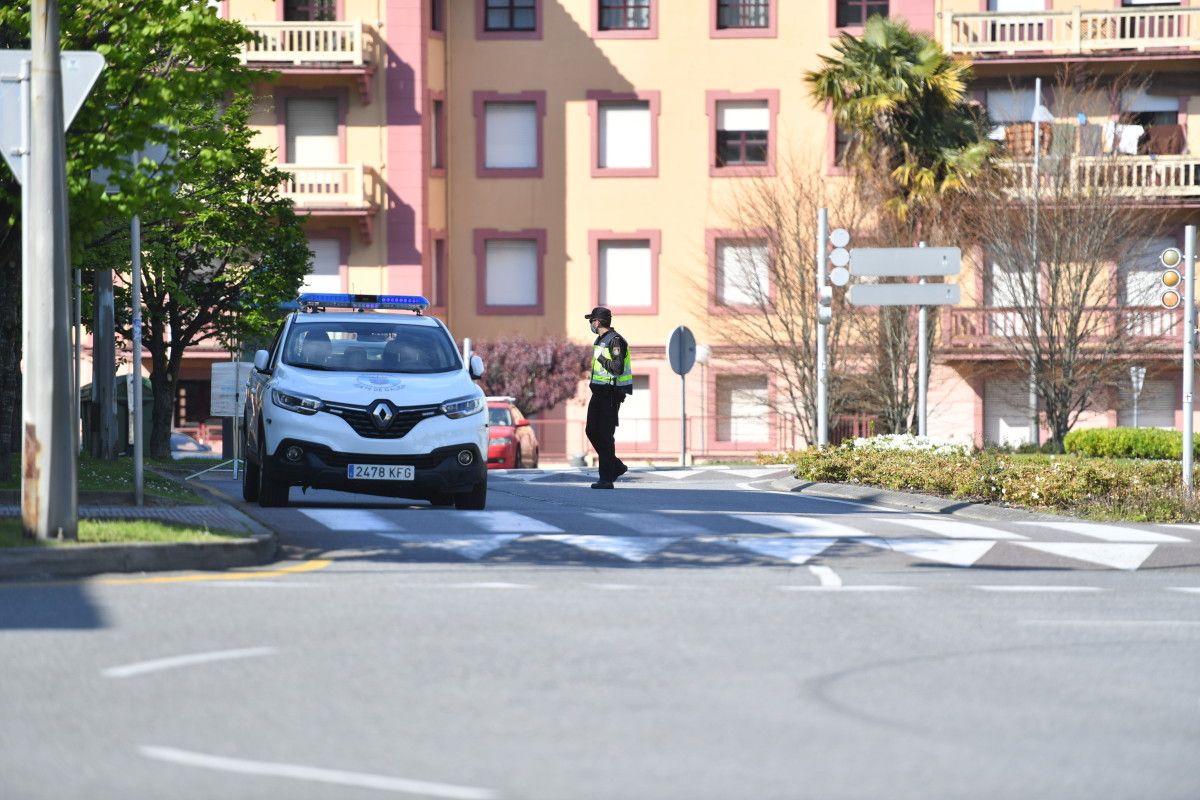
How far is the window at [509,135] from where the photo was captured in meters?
48.8

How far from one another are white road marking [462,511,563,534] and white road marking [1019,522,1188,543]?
13.6ft

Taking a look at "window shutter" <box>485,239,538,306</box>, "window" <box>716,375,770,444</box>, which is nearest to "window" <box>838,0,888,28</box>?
"window" <box>716,375,770,444</box>

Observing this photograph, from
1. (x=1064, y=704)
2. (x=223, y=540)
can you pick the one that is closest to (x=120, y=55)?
(x=223, y=540)

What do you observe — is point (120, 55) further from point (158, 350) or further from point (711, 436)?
point (711, 436)

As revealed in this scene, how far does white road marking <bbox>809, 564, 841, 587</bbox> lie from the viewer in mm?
12070

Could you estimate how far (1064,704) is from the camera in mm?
7680

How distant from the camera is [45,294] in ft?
40.5

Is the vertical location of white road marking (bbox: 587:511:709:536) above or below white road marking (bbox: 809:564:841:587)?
above

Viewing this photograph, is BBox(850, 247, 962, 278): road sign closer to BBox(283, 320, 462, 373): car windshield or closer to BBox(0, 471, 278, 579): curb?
BBox(283, 320, 462, 373): car windshield

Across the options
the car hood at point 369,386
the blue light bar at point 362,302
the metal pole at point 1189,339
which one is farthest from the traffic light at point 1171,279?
the car hood at point 369,386

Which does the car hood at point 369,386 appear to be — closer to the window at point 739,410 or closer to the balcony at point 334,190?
the balcony at point 334,190

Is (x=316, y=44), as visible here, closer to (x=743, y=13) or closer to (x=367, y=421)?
(x=743, y=13)

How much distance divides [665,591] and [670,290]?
124 feet

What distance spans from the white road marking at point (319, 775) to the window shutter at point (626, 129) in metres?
43.0
